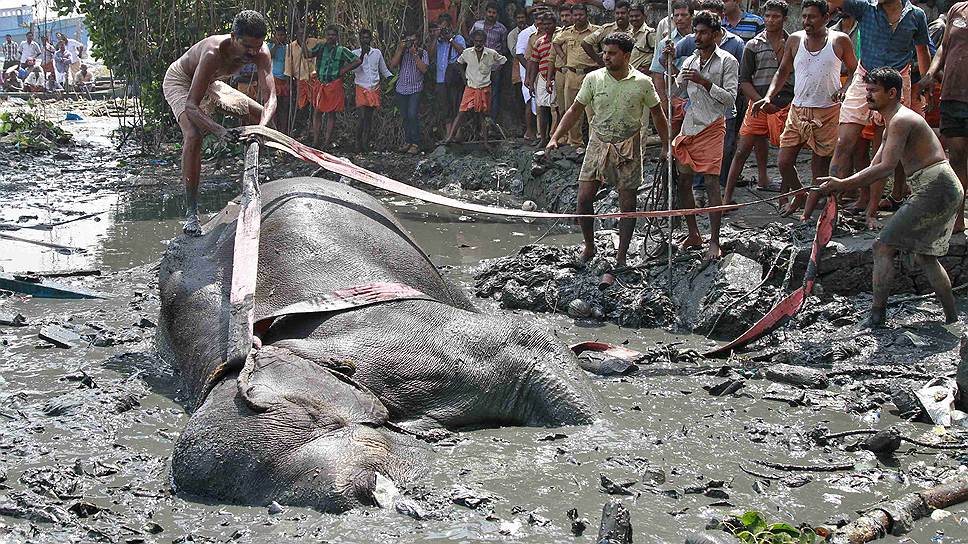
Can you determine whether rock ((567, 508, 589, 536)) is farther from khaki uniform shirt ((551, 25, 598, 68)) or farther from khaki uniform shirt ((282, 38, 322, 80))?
khaki uniform shirt ((282, 38, 322, 80))

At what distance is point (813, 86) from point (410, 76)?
8.26 meters

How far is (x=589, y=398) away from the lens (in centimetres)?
581

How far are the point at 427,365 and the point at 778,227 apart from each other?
14.7 ft

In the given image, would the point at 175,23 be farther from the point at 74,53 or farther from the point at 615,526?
the point at 615,526

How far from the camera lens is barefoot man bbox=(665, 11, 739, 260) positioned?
28.7 ft

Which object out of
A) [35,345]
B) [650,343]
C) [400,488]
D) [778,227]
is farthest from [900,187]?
[35,345]

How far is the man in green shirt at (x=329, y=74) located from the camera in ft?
53.4

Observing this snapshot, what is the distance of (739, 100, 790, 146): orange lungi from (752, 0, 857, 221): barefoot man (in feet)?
0.57

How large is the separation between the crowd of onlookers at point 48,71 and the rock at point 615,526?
25.5 meters

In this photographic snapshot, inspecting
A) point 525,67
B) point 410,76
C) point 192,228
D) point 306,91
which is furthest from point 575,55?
point 192,228

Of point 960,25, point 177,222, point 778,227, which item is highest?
point 960,25

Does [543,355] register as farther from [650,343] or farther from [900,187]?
[900,187]

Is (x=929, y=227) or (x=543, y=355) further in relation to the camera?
(x=929, y=227)

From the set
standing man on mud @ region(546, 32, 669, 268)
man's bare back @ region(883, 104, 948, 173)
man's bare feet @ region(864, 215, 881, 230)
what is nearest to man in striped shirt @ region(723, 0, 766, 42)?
standing man on mud @ region(546, 32, 669, 268)
